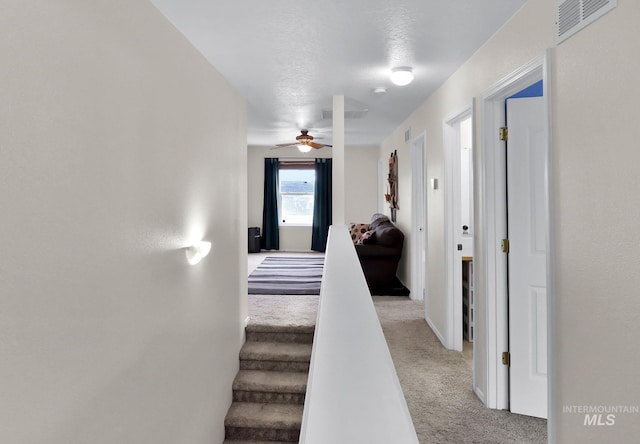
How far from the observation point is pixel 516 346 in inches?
99.8

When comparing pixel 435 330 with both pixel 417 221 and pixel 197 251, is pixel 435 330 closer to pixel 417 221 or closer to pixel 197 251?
pixel 417 221

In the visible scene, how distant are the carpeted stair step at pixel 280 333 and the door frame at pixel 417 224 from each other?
2.17 meters

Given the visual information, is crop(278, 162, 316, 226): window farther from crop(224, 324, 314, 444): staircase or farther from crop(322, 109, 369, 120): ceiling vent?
crop(224, 324, 314, 444): staircase

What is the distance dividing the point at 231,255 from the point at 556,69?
2.22m

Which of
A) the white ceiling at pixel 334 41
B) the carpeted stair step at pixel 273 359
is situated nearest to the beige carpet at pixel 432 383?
the carpeted stair step at pixel 273 359

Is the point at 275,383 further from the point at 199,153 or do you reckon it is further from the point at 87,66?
the point at 87,66

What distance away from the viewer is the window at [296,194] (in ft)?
27.5

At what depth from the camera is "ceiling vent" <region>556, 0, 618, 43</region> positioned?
146cm

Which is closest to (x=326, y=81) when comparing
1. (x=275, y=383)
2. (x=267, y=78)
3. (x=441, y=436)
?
(x=267, y=78)

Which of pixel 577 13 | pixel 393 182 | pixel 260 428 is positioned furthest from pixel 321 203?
pixel 577 13

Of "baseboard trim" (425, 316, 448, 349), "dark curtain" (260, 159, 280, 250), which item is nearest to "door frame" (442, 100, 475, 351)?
"baseboard trim" (425, 316, 448, 349)

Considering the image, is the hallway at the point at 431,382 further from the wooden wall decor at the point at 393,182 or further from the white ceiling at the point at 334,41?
the white ceiling at the point at 334,41

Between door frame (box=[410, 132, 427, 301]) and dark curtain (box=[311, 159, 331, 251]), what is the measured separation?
3202mm

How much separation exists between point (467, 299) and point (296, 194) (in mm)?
5183
